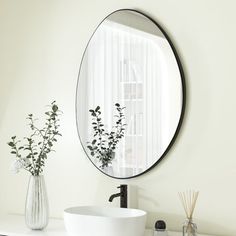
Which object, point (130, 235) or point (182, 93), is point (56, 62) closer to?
point (182, 93)

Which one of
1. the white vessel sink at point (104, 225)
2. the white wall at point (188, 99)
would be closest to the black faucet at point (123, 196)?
the white wall at point (188, 99)

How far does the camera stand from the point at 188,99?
228cm

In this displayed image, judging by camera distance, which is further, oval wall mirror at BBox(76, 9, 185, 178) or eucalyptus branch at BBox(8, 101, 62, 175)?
eucalyptus branch at BBox(8, 101, 62, 175)

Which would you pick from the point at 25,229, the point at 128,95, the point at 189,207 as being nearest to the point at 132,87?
the point at 128,95

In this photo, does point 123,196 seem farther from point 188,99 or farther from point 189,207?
point 188,99

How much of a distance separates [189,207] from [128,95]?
602 mm

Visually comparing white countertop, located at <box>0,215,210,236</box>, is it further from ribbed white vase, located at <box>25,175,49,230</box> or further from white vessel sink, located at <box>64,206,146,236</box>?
white vessel sink, located at <box>64,206,146,236</box>

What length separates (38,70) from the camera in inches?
108

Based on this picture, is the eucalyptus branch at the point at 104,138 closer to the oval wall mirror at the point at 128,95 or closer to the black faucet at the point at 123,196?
the oval wall mirror at the point at 128,95

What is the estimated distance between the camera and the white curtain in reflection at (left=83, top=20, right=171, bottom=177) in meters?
2.35

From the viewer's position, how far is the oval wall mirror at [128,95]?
2320 millimetres

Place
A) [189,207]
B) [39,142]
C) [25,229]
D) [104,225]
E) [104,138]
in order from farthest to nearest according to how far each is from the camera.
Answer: [39,142]
[104,138]
[25,229]
[189,207]
[104,225]

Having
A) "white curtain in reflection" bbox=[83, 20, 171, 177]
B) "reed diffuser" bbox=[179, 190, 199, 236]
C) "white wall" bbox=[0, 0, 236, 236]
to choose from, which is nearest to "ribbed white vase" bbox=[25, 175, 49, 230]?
"white wall" bbox=[0, 0, 236, 236]

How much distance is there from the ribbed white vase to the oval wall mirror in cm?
30
